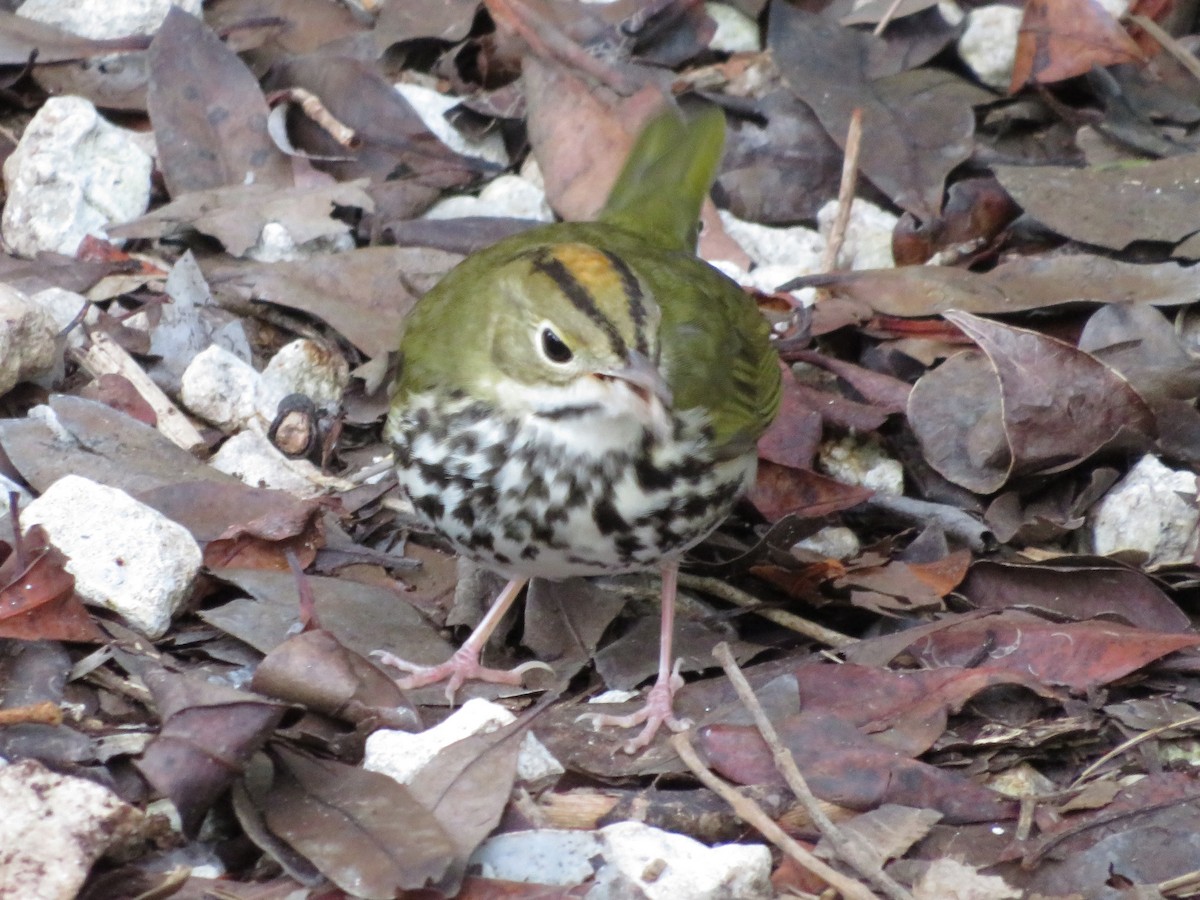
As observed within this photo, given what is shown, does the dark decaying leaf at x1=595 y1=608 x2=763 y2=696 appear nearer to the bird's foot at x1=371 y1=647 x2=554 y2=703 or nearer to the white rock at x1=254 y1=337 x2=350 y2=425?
the bird's foot at x1=371 y1=647 x2=554 y2=703

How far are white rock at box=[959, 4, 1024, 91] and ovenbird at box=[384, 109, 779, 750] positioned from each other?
1990 millimetres

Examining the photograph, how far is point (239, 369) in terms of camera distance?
4.64 m

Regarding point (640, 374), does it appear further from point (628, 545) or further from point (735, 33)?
point (735, 33)

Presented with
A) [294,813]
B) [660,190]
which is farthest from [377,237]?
[294,813]

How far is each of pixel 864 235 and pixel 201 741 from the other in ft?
9.79

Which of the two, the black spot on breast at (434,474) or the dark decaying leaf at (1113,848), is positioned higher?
the black spot on breast at (434,474)

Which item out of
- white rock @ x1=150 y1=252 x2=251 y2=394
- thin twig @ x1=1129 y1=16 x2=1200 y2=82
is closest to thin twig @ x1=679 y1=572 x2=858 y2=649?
white rock @ x1=150 y1=252 x2=251 y2=394

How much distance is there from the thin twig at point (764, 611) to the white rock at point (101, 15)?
258cm

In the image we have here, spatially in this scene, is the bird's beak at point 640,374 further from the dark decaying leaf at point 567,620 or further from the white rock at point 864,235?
the white rock at point 864,235

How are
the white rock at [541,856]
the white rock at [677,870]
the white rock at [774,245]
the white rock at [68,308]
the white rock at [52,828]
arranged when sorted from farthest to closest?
1. the white rock at [774,245]
2. the white rock at [68,308]
3. the white rock at [541,856]
4. the white rock at [677,870]
5. the white rock at [52,828]

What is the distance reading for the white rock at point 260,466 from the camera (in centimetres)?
445

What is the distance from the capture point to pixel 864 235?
5352 millimetres

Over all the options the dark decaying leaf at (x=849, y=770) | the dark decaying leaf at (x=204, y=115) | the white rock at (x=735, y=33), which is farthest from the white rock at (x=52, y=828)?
the white rock at (x=735, y=33)

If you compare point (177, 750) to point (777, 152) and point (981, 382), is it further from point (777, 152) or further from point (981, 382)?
point (777, 152)
